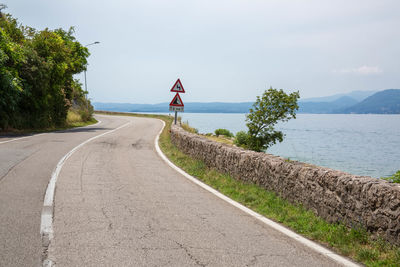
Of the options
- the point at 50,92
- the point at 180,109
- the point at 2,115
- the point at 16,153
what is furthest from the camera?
the point at 50,92

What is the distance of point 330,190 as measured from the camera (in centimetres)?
522

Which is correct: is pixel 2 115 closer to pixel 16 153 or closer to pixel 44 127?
pixel 44 127

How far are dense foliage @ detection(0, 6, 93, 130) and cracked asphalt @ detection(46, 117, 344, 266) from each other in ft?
48.7

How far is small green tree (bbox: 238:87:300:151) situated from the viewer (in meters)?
24.3

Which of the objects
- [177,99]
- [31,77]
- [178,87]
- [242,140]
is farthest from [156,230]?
[242,140]

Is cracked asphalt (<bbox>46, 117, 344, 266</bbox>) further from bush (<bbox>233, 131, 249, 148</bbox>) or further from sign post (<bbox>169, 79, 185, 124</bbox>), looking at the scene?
bush (<bbox>233, 131, 249, 148</bbox>)

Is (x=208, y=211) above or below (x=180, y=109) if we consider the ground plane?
below

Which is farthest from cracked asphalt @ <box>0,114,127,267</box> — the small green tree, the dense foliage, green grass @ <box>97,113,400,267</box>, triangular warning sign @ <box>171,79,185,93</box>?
the small green tree

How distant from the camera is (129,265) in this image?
3564 mm

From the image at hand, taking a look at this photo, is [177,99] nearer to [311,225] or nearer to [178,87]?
[178,87]

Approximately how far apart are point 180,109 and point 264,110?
8.16 m

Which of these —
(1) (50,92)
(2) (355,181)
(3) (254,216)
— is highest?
(1) (50,92)

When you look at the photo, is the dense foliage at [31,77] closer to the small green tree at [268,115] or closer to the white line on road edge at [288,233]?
the small green tree at [268,115]

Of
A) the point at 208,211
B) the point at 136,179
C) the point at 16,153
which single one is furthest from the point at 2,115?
the point at 208,211
